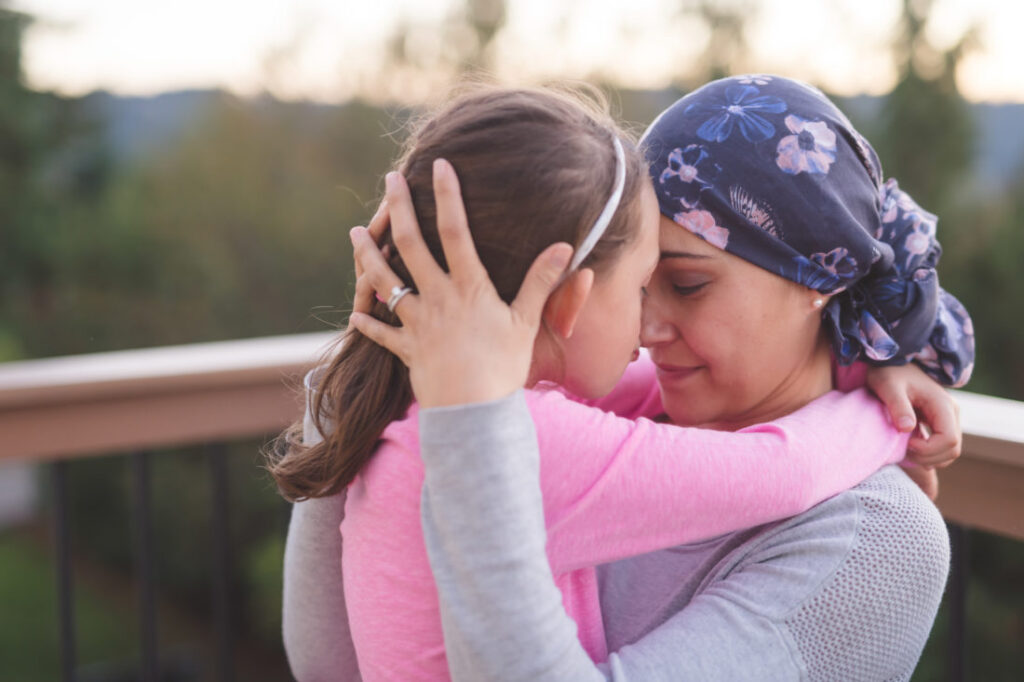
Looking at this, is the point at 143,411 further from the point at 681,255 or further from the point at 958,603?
the point at 958,603

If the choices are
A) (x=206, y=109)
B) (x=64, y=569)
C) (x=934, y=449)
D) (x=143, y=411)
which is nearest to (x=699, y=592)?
(x=934, y=449)

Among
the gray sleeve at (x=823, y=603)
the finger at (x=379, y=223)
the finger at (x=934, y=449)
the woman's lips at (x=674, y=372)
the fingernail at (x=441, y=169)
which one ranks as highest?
the fingernail at (x=441, y=169)

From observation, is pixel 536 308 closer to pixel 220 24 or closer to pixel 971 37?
pixel 971 37

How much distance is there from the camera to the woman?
2.97 ft

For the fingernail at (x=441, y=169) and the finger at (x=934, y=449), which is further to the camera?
the finger at (x=934, y=449)

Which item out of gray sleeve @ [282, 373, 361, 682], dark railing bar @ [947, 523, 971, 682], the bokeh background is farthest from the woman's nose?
the bokeh background

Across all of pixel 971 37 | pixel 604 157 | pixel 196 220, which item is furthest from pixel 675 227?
pixel 196 220

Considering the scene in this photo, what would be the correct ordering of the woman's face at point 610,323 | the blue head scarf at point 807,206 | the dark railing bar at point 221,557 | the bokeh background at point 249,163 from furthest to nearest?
1. the bokeh background at point 249,163
2. the dark railing bar at point 221,557
3. the blue head scarf at point 807,206
4. the woman's face at point 610,323

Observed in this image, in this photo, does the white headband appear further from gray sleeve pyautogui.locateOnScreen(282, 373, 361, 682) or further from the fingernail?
gray sleeve pyautogui.locateOnScreen(282, 373, 361, 682)

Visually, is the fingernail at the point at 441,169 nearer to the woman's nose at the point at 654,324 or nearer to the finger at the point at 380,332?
the finger at the point at 380,332

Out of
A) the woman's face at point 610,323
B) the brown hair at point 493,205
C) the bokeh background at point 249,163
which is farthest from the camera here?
the bokeh background at point 249,163

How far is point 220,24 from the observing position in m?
12.8

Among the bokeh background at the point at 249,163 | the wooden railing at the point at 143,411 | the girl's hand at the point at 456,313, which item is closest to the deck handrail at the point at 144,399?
the wooden railing at the point at 143,411

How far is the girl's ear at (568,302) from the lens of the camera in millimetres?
1042
